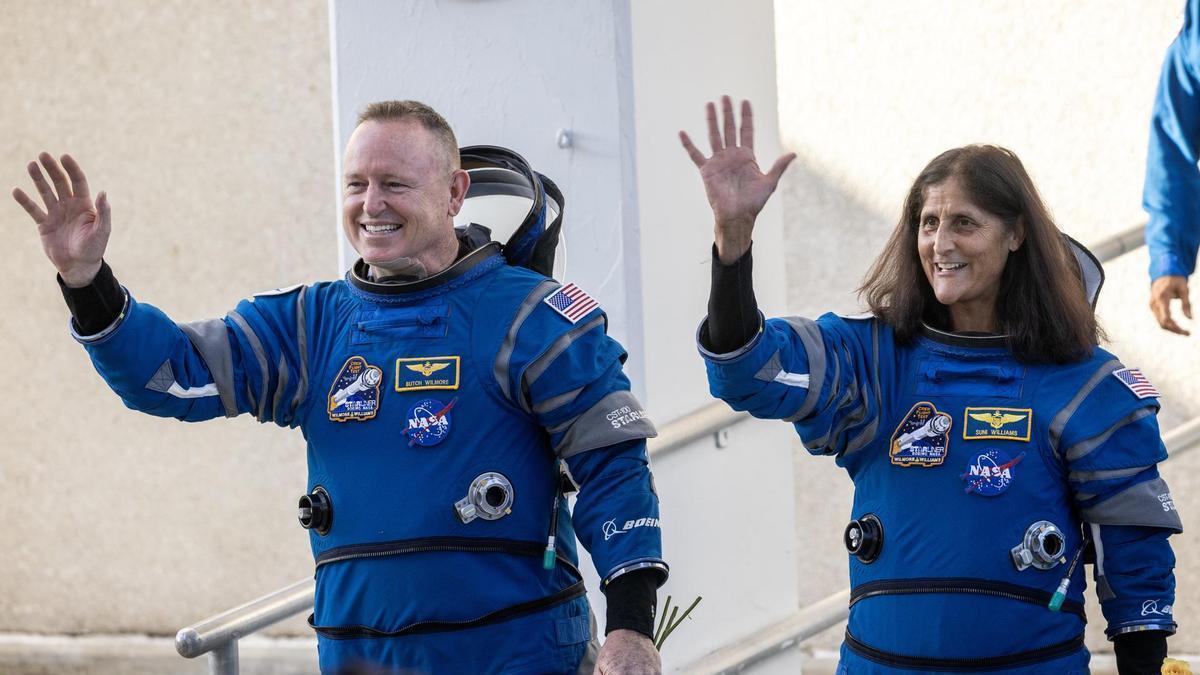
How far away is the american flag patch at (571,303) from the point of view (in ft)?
7.73

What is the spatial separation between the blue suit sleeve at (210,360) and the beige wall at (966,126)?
3.08 meters

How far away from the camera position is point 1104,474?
2.40 metres

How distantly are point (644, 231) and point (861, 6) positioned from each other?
95.5 inches

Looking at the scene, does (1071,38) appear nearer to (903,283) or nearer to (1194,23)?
(1194,23)

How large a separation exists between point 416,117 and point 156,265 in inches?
148

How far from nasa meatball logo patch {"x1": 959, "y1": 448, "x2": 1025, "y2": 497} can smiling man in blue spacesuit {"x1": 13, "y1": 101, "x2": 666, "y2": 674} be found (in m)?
→ 0.52

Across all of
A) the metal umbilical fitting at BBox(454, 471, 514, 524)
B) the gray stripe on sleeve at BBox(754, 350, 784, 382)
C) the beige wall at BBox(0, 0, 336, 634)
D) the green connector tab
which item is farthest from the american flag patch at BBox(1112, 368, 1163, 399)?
the beige wall at BBox(0, 0, 336, 634)

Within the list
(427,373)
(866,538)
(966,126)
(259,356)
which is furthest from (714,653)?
(966,126)

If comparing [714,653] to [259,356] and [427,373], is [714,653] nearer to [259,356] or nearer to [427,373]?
[427,373]

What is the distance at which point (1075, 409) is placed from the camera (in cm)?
243

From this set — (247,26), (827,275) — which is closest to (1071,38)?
(827,275)

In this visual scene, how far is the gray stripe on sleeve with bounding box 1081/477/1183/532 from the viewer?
241 centimetres

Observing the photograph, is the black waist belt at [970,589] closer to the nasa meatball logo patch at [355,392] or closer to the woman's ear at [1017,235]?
the woman's ear at [1017,235]

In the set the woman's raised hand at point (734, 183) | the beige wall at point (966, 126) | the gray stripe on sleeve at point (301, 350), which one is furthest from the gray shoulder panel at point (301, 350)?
the beige wall at point (966, 126)
